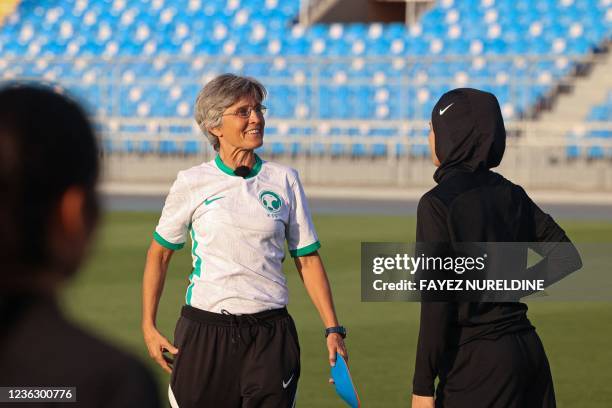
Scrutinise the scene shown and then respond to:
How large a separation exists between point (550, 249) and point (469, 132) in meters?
0.51

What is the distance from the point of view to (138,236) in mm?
16516

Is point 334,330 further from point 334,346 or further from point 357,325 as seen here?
point 357,325

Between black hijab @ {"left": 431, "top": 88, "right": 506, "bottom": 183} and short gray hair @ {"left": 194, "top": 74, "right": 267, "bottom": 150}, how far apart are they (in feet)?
2.95

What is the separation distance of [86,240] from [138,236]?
15.1 metres

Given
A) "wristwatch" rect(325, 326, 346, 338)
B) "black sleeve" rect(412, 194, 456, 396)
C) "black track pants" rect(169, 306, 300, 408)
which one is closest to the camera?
"black sleeve" rect(412, 194, 456, 396)

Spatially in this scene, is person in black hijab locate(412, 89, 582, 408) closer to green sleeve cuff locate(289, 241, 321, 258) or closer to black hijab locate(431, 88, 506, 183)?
black hijab locate(431, 88, 506, 183)

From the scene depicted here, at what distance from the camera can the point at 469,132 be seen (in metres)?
3.89

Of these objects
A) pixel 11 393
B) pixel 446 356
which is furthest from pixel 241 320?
pixel 11 393

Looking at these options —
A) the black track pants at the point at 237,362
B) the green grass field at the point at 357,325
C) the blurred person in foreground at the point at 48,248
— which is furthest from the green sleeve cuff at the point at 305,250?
the blurred person in foreground at the point at 48,248

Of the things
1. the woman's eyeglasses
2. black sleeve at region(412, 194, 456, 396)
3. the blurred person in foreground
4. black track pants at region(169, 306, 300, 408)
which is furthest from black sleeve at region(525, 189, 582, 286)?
the blurred person in foreground

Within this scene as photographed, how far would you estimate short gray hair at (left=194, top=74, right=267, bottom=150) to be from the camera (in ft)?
14.9

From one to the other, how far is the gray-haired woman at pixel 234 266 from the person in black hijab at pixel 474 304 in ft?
2.43

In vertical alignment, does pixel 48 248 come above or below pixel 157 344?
above

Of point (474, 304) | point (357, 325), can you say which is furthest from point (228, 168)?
point (357, 325)
